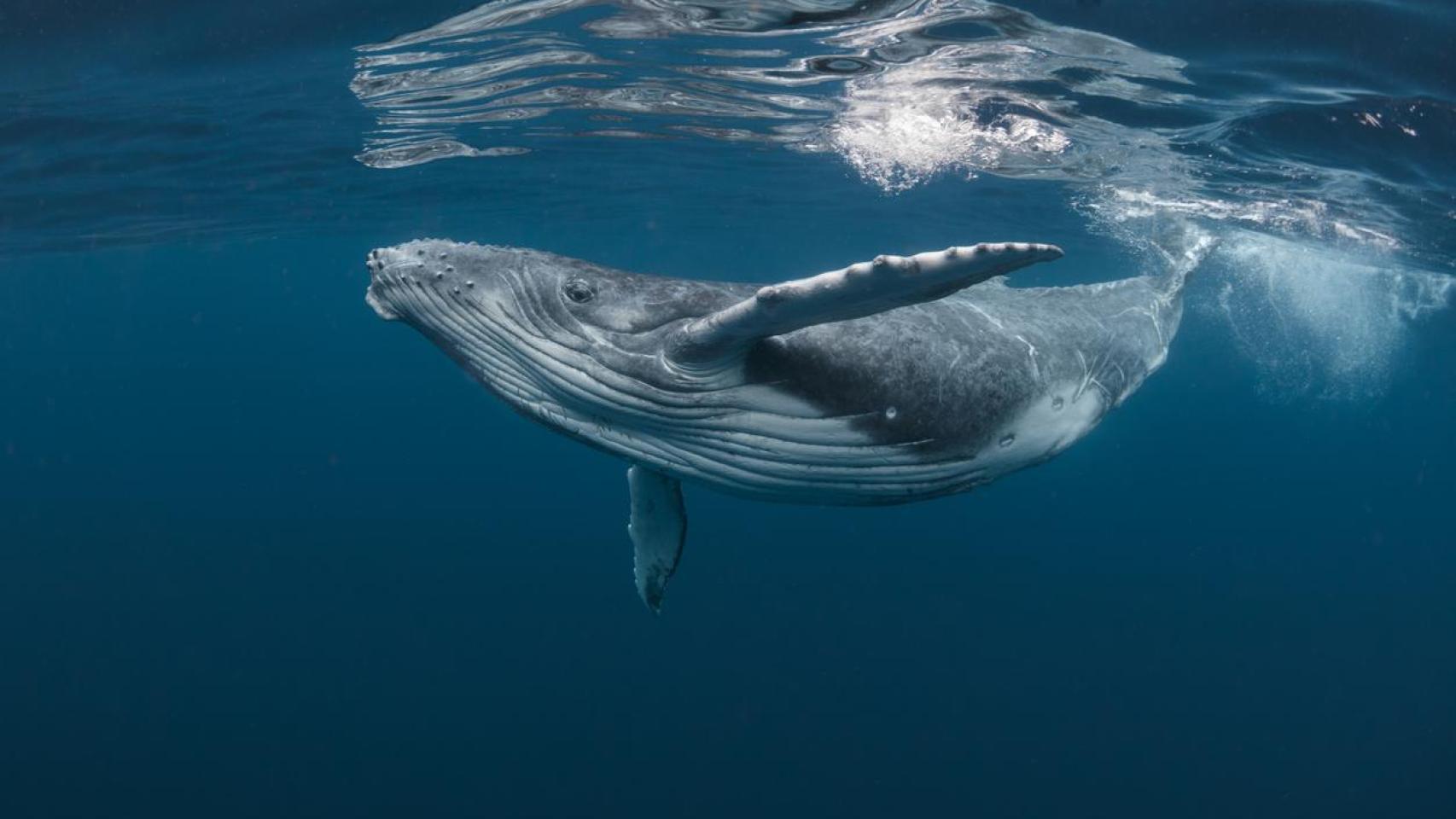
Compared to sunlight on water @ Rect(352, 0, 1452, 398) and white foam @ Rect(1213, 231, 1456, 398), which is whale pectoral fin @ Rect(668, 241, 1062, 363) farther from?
white foam @ Rect(1213, 231, 1456, 398)

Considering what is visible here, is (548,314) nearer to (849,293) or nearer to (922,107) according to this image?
(849,293)

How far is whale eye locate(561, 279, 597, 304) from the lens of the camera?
4.29 m

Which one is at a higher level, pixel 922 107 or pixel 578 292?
pixel 922 107

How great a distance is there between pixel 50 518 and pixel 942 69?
45.6m

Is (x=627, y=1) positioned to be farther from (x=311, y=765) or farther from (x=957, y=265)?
(x=311, y=765)

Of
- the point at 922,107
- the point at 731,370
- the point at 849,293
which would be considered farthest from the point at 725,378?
the point at 922,107

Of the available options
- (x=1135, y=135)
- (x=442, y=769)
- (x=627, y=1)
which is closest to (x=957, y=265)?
(x=627, y=1)

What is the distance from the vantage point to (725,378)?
421 cm

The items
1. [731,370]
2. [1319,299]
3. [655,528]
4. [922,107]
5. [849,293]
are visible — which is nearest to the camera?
[849,293]

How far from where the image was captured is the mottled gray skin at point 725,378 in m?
4.24

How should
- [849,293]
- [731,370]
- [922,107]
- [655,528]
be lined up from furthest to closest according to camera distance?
[922,107] → [655,528] → [731,370] → [849,293]

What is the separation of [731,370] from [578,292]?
88 centimetres

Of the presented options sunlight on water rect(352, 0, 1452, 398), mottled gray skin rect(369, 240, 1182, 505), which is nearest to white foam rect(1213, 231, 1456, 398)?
sunlight on water rect(352, 0, 1452, 398)

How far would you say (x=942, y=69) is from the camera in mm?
11578
